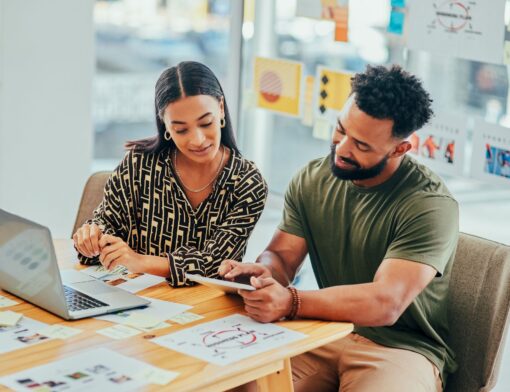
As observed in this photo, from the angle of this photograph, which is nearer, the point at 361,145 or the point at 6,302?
the point at 6,302

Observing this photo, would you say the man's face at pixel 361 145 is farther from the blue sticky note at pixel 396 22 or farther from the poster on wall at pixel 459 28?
the blue sticky note at pixel 396 22

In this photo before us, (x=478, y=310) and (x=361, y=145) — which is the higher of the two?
(x=361, y=145)

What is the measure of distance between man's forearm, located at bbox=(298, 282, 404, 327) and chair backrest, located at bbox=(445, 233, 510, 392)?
286 mm

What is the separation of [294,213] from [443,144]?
855mm

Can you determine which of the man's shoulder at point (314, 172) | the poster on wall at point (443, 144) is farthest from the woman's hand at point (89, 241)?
the poster on wall at point (443, 144)

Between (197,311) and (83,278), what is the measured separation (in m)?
0.38

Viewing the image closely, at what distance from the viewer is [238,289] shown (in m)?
2.12

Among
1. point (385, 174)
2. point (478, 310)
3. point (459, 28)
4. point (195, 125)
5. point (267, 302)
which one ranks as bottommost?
point (478, 310)

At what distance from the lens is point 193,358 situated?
1.83 m

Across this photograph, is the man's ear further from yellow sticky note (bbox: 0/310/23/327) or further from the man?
yellow sticky note (bbox: 0/310/23/327)

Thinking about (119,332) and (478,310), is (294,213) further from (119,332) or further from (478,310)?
(119,332)

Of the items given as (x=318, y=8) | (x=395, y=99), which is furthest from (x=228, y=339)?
(x=318, y=8)

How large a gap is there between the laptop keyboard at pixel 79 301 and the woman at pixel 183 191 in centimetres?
18

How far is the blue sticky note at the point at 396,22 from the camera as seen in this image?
3.28 meters
